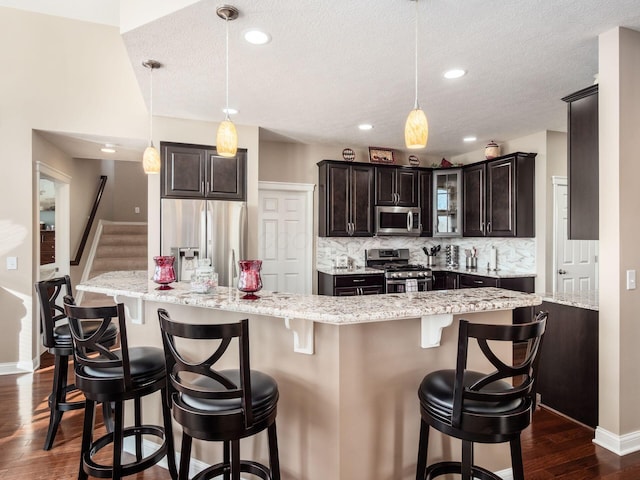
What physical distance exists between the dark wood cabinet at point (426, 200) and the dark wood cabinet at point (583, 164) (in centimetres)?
288

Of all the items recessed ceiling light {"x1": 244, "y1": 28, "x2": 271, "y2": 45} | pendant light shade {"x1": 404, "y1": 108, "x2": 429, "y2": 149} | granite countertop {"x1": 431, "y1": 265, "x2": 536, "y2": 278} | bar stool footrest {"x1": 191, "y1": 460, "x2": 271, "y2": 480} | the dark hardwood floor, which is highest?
recessed ceiling light {"x1": 244, "y1": 28, "x2": 271, "y2": 45}

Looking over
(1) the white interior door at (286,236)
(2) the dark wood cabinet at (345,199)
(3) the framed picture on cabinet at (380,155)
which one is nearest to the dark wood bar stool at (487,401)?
(2) the dark wood cabinet at (345,199)

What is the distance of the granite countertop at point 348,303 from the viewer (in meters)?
1.63

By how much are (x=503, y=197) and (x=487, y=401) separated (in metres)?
4.01

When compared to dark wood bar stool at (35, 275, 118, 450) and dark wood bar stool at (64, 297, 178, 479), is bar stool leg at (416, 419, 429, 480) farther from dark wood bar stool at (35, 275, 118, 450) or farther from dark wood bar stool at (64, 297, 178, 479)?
dark wood bar stool at (35, 275, 118, 450)

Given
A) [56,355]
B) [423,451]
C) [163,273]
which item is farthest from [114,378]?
[423,451]

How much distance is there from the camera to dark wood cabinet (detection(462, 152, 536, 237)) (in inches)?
187

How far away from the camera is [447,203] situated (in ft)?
18.7

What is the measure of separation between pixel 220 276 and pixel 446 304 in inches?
113

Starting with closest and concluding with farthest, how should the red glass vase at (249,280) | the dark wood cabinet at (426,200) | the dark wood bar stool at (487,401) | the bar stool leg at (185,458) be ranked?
the dark wood bar stool at (487,401)
the bar stool leg at (185,458)
the red glass vase at (249,280)
the dark wood cabinet at (426,200)

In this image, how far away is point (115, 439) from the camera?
1805mm

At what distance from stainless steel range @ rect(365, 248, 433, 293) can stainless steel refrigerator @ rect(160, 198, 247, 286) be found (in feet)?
7.18

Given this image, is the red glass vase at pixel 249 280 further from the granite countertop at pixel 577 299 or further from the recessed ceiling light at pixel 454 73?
the granite countertop at pixel 577 299

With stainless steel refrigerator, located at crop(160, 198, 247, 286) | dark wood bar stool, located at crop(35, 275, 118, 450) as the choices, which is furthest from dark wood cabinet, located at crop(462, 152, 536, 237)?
dark wood bar stool, located at crop(35, 275, 118, 450)
